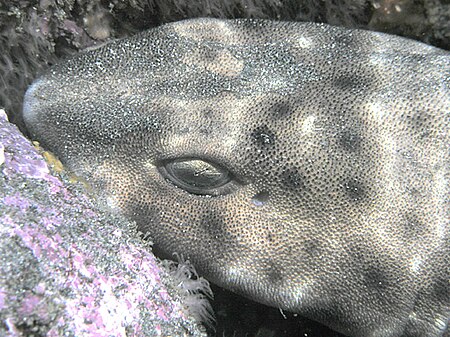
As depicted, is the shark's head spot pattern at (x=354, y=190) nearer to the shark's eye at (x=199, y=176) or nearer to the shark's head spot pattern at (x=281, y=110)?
the shark's head spot pattern at (x=281, y=110)

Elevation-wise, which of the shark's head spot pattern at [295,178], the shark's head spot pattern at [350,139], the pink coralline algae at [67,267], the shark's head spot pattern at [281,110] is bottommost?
the pink coralline algae at [67,267]

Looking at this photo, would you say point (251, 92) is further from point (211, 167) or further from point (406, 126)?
→ point (406, 126)

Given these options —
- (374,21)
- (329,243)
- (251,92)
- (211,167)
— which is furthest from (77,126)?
(374,21)

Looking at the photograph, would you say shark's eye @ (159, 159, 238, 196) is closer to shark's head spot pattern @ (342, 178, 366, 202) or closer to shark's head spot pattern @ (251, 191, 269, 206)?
shark's head spot pattern @ (251, 191, 269, 206)

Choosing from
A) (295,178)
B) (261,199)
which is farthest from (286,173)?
(261,199)

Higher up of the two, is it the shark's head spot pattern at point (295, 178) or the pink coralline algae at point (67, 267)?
the shark's head spot pattern at point (295, 178)

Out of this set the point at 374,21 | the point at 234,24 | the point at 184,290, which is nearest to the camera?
the point at 184,290

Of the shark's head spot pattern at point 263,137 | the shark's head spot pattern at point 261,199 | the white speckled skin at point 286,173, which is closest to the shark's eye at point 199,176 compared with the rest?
the white speckled skin at point 286,173

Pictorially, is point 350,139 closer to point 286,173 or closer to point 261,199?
point 286,173
